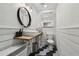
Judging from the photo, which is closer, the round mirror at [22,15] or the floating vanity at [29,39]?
the floating vanity at [29,39]

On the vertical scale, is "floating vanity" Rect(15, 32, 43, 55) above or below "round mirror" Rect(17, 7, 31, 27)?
below

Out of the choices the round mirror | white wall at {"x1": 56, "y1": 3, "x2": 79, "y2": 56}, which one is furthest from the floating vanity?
white wall at {"x1": 56, "y1": 3, "x2": 79, "y2": 56}

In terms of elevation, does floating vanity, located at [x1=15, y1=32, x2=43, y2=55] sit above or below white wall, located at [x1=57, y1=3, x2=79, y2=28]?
below

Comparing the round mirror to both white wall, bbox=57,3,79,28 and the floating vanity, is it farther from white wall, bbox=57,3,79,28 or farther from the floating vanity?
white wall, bbox=57,3,79,28

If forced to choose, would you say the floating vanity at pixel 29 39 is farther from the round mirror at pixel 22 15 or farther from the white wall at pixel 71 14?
the white wall at pixel 71 14

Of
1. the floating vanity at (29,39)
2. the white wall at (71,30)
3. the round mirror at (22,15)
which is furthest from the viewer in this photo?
the round mirror at (22,15)

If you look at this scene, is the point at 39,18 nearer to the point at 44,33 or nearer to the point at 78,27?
the point at 44,33

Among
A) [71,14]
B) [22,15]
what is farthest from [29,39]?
[71,14]

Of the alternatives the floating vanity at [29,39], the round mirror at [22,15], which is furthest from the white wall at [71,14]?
the round mirror at [22,15]

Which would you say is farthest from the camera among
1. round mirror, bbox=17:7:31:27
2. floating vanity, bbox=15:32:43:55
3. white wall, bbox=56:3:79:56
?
round mirror, bbox=17:7:31:27

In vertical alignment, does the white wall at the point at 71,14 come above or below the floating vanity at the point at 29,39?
above

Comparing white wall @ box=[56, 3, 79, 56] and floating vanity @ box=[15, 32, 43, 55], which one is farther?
floating vanity @ box=[15, 32, 43, 55]

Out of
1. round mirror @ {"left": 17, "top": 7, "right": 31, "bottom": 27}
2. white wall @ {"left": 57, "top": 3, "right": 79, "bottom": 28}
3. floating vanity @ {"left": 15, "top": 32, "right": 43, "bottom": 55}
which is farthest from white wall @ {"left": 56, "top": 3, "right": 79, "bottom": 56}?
round mirror @ {"left": 17, "top": 7, "right": 31, "bottom": 27}

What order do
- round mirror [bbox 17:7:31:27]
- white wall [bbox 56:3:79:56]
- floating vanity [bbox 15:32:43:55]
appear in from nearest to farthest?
white wall [bbox 56:3:79:56] → floating vanity [bbox 15:32:43:55] → round mirror [bbox 17:7:31:27]
